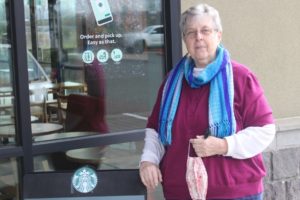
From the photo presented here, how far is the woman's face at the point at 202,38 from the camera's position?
2.47m

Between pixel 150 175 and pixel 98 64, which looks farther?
pixel 98 64

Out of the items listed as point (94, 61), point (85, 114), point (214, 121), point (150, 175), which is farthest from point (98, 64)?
point (214, 121)

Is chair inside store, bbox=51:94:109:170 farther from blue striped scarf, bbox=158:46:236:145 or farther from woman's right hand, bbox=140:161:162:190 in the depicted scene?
blue striped scarf, bbox=158:46:236:145

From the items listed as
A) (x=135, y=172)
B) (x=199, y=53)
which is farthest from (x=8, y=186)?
(x=199, y=53)

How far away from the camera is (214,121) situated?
245 cm

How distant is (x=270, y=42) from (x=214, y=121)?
1.94 meters

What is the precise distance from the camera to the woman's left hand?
2.42m

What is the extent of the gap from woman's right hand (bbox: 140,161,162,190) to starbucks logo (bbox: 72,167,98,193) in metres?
0.22

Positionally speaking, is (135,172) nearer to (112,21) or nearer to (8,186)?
(8,186)

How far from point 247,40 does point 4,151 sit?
6.18 ft

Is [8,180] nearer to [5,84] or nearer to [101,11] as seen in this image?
[5,84]

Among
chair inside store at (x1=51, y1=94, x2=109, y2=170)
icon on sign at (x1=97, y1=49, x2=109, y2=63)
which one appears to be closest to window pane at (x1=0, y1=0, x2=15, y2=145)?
chair inside store at (x1=51, y1=94, x2=109, y2=170)

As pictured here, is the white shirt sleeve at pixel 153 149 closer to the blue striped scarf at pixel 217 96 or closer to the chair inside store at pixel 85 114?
the blue striped scarf at pixel 217 96

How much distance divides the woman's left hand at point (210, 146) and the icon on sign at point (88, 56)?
1.52 metres
